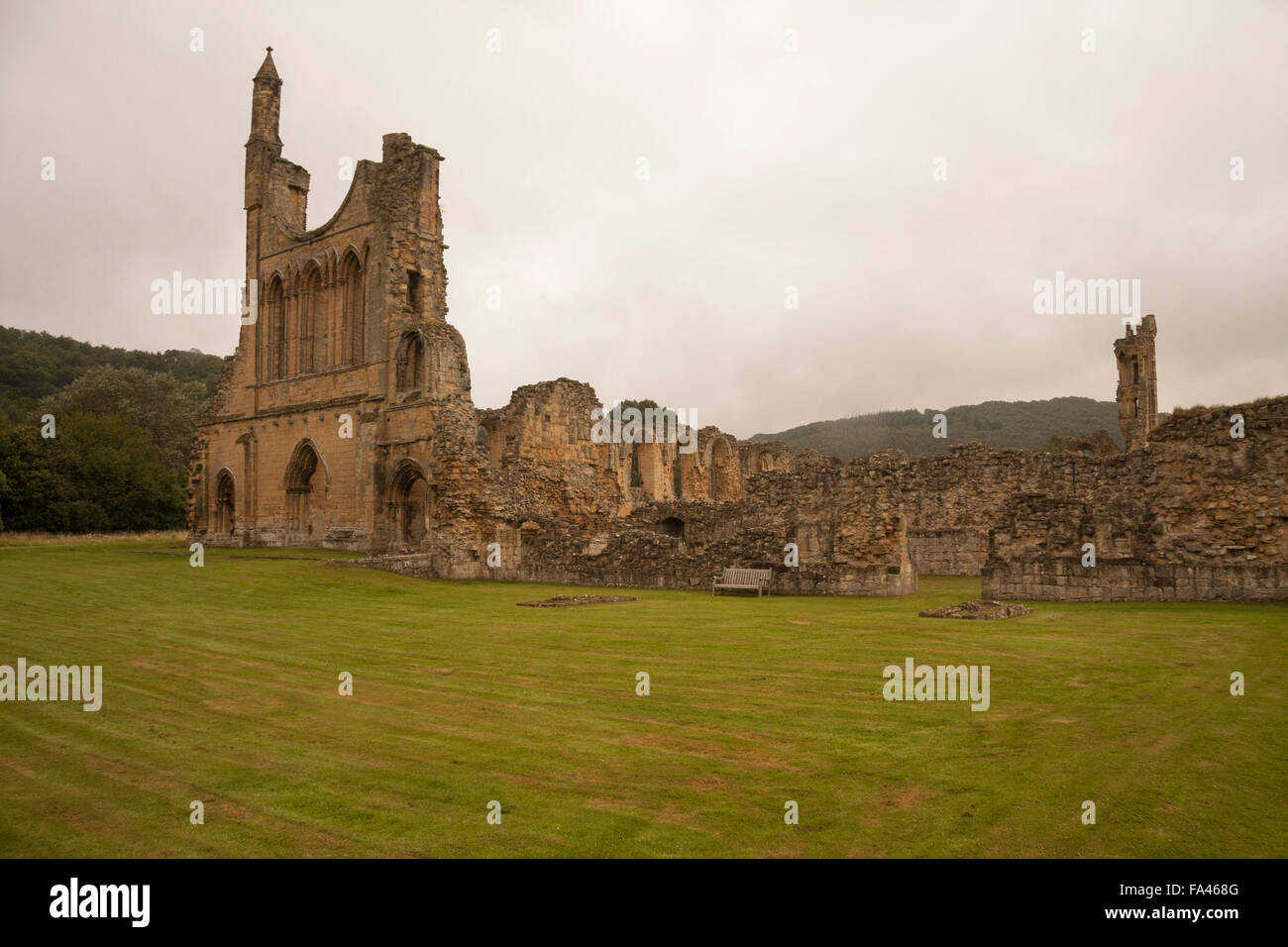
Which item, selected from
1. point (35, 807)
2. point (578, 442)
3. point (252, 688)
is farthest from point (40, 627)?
point (578, 442)

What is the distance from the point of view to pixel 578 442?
33.2 m

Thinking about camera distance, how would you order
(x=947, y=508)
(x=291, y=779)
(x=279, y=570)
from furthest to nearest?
(x=947, y=508) < (x=279, y=570) < (x=291, y=779)

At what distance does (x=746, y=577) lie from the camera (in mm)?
20234

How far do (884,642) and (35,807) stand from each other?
8887mm

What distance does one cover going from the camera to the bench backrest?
2006 cm

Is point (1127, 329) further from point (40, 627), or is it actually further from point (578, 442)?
point (40, 627)

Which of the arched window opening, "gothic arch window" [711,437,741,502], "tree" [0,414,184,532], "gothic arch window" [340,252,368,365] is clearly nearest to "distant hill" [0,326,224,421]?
"tree" [0,414,184,532]

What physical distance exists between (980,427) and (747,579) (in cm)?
7841

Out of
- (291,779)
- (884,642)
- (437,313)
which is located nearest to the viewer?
(291,779)

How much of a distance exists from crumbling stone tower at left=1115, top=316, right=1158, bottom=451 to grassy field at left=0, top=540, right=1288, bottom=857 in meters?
39.9

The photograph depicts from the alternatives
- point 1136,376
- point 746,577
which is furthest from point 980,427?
point 746,577

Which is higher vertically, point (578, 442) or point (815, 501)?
point (578, 442)

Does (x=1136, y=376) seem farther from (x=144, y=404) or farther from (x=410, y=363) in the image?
(x=144, y=404)
